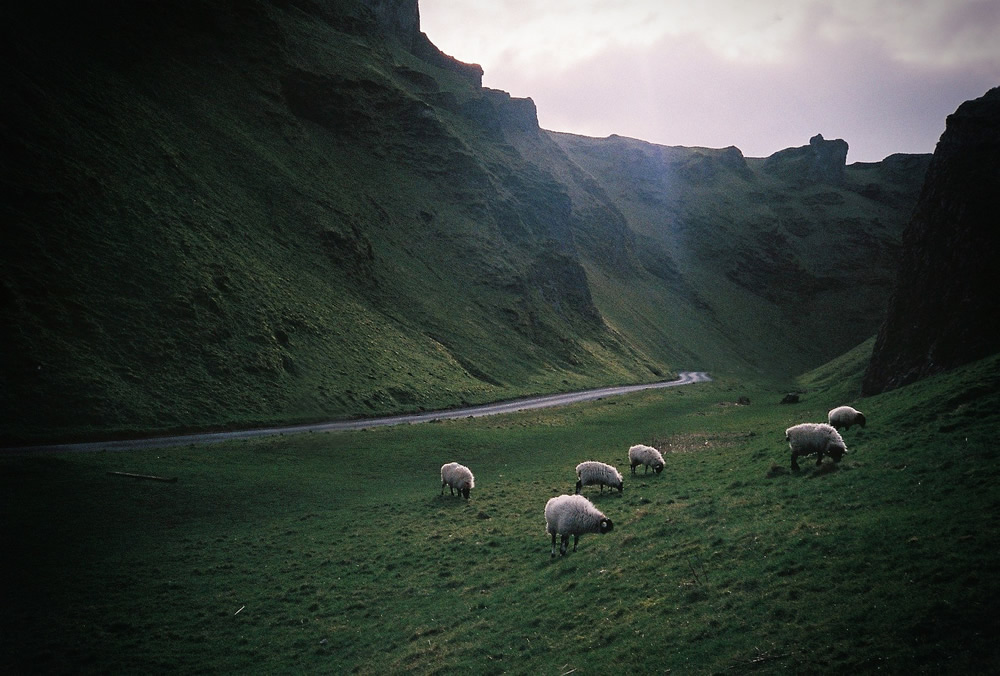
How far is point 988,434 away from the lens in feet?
52.0

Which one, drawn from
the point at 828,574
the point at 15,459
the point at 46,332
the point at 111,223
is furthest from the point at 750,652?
the point at 111,223

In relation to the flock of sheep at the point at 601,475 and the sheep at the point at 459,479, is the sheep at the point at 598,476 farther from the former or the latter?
the sheep at the point at 459,479

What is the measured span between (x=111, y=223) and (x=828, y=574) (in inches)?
2700

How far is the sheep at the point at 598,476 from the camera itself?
25.1m

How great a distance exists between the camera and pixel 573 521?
17.4 m

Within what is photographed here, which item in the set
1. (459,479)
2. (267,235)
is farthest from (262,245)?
(459,479)

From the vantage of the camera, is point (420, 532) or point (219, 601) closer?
point (219, 601)

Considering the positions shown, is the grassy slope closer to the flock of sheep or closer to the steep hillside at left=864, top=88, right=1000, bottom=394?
the flock of sheep

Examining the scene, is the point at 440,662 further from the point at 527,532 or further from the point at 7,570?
the point at 7,570

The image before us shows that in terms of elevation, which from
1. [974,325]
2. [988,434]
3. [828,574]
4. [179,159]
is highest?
[179,159]

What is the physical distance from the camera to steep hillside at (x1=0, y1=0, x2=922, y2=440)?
47.4 m

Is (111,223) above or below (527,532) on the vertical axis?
above

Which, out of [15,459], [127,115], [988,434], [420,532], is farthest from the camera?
[127,115]

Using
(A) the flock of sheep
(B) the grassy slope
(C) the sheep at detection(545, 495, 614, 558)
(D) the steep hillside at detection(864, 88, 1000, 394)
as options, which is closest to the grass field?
(C) the sheep at detection(545, 495, 614, 558)
